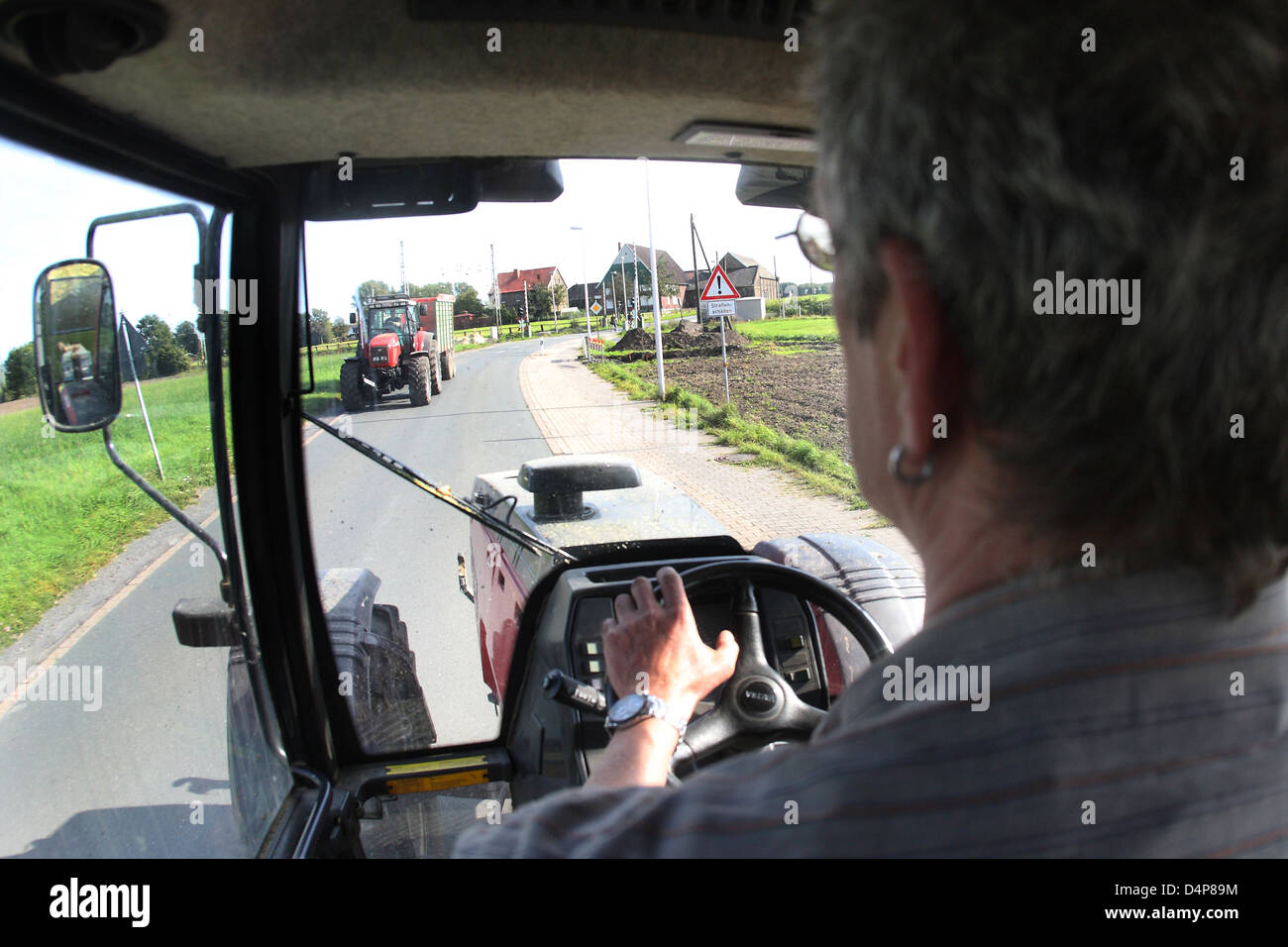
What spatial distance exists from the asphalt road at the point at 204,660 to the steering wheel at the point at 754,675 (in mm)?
634

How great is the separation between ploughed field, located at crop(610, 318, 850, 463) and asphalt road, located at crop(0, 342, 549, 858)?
1.09 ft

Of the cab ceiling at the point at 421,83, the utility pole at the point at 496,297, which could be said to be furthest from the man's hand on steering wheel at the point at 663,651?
the cab ceiling at the point at 421,83

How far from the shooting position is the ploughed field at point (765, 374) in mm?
1997

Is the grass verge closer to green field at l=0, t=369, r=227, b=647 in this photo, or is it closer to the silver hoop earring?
green field at l=0, t=369, r=227, b=647

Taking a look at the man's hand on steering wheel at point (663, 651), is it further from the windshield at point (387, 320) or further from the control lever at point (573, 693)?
the windshield at point (387, 320)

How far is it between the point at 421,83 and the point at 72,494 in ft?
2.85

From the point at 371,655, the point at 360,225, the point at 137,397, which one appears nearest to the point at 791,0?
the point at 360,225

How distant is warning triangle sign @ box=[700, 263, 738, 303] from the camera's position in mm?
1957

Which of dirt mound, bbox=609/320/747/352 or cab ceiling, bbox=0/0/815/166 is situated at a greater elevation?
cab ceiling, bbox=0/0/815/166

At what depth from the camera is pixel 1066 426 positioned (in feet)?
2.19

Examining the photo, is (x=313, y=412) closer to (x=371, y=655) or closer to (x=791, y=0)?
(x=371, y=655)

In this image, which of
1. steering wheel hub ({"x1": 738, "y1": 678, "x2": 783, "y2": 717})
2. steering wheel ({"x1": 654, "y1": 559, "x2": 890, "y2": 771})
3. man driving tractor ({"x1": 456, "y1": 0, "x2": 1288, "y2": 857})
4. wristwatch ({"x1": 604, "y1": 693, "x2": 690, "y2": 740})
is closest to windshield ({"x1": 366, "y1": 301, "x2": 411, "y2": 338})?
steering wheel ({"x1": 654, "y1": 559, "x2": 890, "y2": 771})

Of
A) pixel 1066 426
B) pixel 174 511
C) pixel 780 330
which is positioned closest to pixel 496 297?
pixel 780 330

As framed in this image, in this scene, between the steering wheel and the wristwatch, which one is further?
the steering wheel
